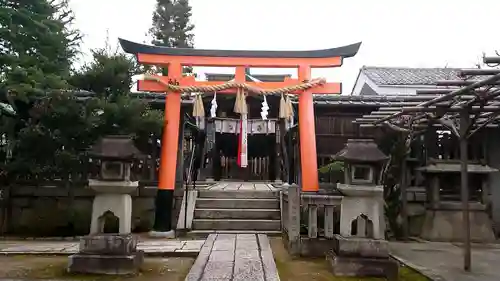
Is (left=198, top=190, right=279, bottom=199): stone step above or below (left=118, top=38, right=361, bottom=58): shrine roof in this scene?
below

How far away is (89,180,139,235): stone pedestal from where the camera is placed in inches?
273

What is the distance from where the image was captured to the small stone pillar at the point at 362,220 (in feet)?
21.6

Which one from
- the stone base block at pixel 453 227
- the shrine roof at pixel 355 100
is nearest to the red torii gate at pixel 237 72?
the shrine roof at pixel 355 100

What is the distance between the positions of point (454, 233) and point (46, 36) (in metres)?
13.0

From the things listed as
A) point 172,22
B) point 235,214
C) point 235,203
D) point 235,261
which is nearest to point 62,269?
point 235,261

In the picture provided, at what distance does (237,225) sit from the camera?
10797mm

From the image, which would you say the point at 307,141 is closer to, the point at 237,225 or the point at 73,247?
the point at 237,225

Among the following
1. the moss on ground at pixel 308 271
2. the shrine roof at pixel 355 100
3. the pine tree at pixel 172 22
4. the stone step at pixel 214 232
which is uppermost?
the pine tree at pixel 172 22

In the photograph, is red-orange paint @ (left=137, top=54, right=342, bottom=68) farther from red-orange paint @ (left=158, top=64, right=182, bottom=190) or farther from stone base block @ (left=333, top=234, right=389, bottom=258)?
stone base block @ (left=333, top=234, right=389, bottom=258)

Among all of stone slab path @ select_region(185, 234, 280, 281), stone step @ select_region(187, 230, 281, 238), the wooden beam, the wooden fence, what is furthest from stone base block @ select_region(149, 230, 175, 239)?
the wooden beam

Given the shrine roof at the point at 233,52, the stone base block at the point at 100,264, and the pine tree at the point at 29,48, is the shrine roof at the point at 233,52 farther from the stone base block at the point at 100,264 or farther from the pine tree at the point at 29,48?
the stone base block at the point at 100,264

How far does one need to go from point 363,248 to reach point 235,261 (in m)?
2.05

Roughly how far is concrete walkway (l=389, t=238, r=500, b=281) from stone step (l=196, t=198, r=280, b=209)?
336 cm

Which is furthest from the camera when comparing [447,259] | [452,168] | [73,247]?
[452,168]
